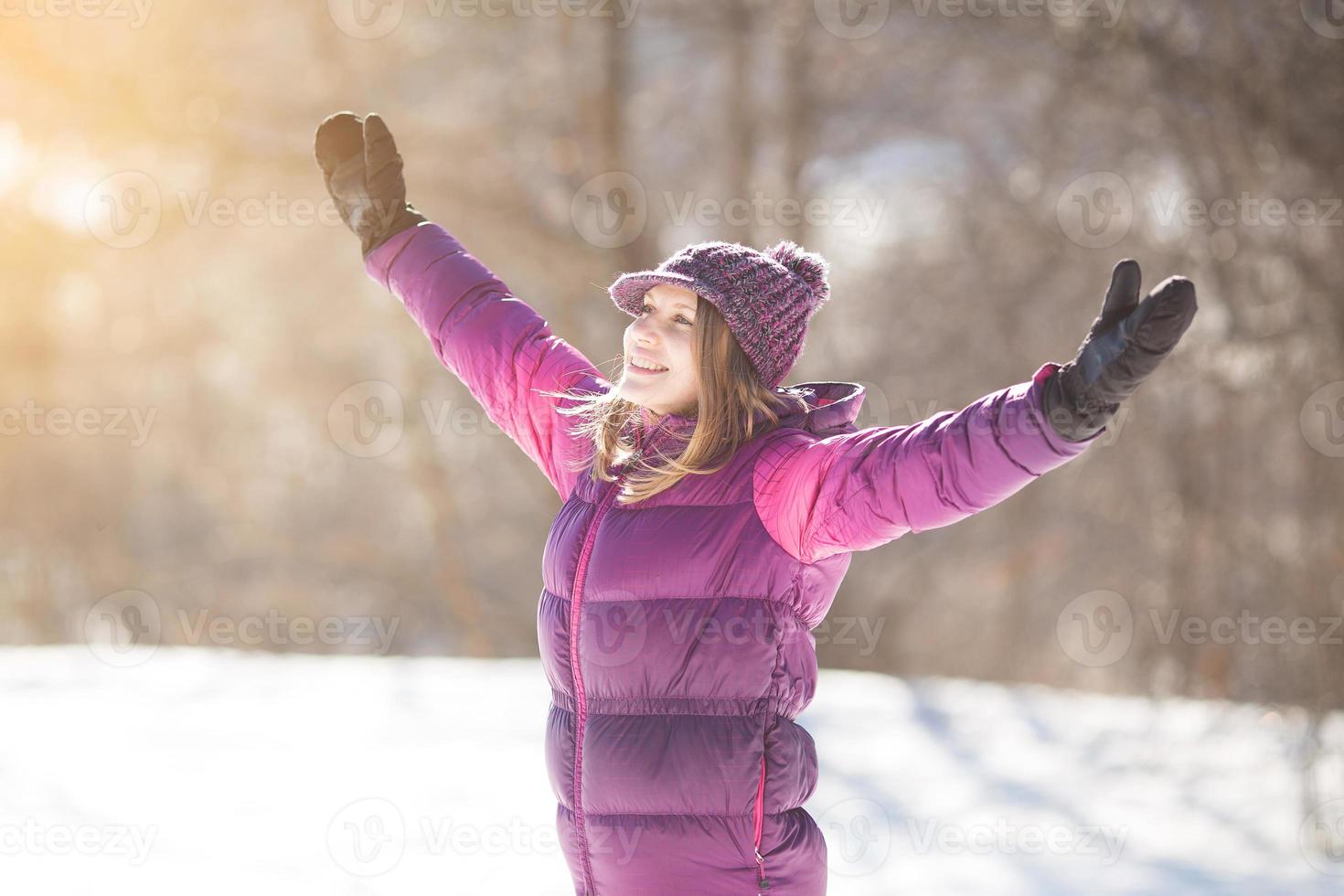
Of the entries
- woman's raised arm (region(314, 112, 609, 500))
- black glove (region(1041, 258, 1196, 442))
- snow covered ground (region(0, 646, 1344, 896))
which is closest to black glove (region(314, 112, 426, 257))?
woman's raised arm (region(314, 112, 609, 500))

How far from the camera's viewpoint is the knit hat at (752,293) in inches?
74.9

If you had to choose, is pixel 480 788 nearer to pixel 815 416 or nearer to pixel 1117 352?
pixel 815 416

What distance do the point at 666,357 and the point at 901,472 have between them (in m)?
0.54

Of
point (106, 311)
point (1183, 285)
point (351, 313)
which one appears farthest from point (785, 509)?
point (106, 311)

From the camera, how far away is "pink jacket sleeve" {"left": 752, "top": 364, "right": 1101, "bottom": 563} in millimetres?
1472

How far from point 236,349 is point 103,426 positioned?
1654 millimetres

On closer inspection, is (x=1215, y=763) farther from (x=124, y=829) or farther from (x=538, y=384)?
(x=124, y=829)

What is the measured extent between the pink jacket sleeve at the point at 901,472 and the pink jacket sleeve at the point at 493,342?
0.52 metres

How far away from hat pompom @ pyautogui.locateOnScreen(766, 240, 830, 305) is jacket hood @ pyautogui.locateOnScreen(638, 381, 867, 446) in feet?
0.59

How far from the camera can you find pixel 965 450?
152cm

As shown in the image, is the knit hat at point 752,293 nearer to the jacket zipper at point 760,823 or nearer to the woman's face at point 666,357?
the woman's face at point 666,357

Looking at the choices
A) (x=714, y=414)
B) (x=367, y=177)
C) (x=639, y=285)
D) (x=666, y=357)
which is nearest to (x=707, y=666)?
(x=714, y=414)

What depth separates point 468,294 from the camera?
7.93ft

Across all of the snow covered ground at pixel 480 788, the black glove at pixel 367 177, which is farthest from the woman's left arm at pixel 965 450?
the snow covered ground at pixel 480 788
